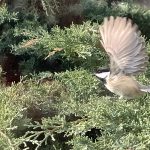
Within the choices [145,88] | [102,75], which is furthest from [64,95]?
[145,88]

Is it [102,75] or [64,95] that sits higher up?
[102,75]

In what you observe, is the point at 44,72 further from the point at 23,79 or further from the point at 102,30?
the point at 102,30

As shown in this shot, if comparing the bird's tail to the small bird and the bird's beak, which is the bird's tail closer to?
the small bird

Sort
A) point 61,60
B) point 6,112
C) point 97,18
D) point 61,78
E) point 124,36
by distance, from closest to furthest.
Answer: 1. point 124,36
2. point 6,112
3. point 61,78
4. point 61,60
5. point 97,18

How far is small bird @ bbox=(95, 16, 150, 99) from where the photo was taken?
5.18 feet

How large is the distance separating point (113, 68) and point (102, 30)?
0.41 feet

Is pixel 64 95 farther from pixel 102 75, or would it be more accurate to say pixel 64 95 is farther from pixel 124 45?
pixel 124 45

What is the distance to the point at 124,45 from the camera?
160 centimetres

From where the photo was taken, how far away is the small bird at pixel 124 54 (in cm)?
158

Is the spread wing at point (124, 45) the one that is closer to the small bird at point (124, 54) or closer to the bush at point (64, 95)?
the small bird at point (124, 54)

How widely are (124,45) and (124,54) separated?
0.03 metres

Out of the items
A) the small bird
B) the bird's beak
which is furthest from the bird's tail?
the bird's beak

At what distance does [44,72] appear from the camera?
1999 millimetres

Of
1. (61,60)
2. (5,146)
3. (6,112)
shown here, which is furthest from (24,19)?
(5,146)
